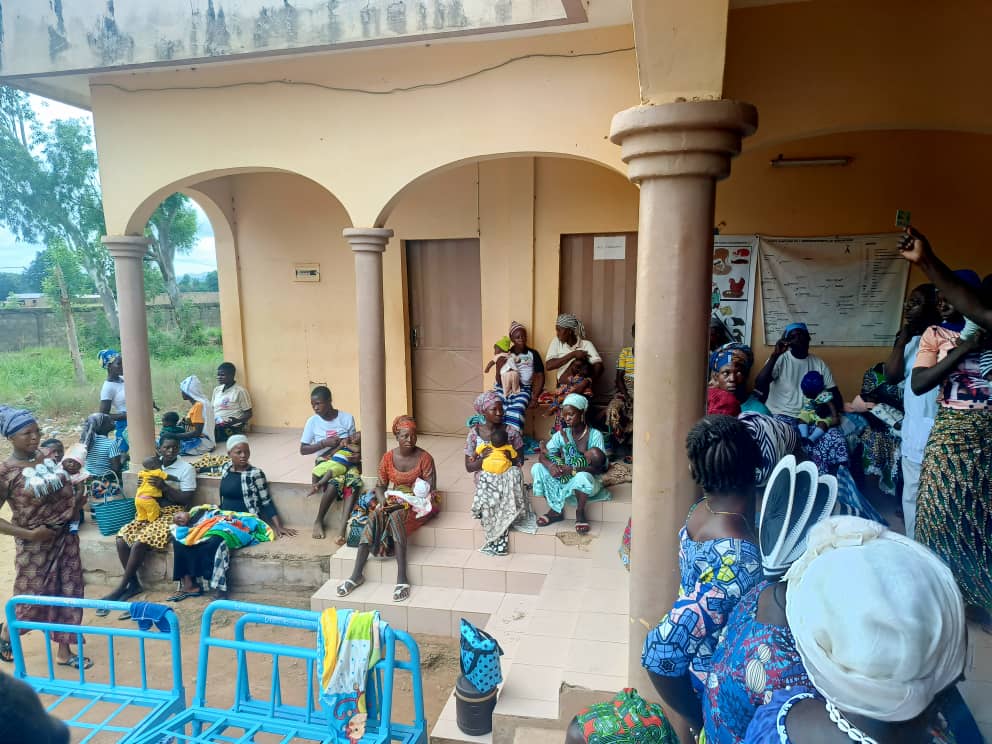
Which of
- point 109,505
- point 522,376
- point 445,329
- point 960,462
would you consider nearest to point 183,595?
point 109,505

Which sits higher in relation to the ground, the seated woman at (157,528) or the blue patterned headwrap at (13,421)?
the blue patterned headwrap at (13,421)

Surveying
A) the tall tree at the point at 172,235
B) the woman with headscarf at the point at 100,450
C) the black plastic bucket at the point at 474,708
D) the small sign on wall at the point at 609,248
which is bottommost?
the black plastic bucket at the point at 474,708

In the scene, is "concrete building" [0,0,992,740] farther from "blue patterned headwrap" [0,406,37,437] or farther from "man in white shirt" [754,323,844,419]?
"blue patterned headwrap" [0,406,37,437]

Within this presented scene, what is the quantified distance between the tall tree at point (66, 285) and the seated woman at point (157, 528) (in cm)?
1216

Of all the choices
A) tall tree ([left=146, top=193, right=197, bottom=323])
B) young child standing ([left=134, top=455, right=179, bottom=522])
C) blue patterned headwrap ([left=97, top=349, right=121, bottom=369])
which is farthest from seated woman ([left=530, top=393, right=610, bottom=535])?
tall tree ([left=146, top=193, right=197, bottom=323])

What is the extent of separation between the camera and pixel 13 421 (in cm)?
420

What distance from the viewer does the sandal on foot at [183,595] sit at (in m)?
5.52

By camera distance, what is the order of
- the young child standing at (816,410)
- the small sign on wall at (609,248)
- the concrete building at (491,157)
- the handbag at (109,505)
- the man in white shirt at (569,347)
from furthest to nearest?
1. the small sign on wall at (609,248)
2. the man in white shirt at (569,347)
3. the handbag at (109,505)
4. the young child standing at (816,410)
5. the concrete building at (491,157)

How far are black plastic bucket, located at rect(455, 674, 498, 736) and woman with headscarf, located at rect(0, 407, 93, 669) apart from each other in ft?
9.06

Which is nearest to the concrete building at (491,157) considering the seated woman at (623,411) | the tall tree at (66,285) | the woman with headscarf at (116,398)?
the woman with headscarf at (116,398)

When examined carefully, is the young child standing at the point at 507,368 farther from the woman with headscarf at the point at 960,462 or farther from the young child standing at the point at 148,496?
the woman with headscarf at the point at 960,462

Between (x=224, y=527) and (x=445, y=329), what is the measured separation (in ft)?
10.9

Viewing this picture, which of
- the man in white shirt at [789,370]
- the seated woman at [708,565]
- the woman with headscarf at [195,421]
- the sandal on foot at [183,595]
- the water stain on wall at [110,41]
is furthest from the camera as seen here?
the woman with headscarf at [195,421]

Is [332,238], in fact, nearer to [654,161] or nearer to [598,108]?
[598,108]
